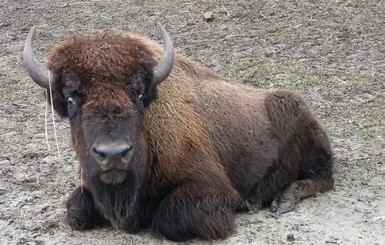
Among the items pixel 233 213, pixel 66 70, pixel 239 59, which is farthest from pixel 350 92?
pixel 66 70

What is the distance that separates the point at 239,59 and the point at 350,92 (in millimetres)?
1640

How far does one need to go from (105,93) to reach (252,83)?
13.4ft

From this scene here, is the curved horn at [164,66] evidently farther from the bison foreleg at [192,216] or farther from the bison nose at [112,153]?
the bison foreleg at [192,216]

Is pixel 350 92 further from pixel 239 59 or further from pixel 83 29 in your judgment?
pixel 83 29

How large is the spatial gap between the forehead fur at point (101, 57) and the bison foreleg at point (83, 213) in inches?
41.0

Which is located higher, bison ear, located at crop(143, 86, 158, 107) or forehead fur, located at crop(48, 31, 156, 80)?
forehead fur, located at crop(48, 31, 156, 80)

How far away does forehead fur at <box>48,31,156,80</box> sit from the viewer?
531 centimetres

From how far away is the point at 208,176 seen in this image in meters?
5.85

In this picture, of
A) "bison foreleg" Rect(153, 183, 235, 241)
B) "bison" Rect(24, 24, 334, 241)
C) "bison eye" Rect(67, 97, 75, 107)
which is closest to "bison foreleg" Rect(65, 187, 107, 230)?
"bison" Rect(24, 24, 334, 241)

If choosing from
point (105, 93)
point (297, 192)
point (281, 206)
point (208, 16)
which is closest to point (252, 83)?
point (208, 16)

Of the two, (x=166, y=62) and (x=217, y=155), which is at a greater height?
(x=166, y=62)

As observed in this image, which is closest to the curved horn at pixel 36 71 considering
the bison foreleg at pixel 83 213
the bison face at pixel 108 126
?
the bison face at pixel 108 126

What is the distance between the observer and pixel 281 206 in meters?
6.25

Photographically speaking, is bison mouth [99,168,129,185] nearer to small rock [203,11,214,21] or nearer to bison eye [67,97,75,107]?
bison eye [67,97,75,107]
